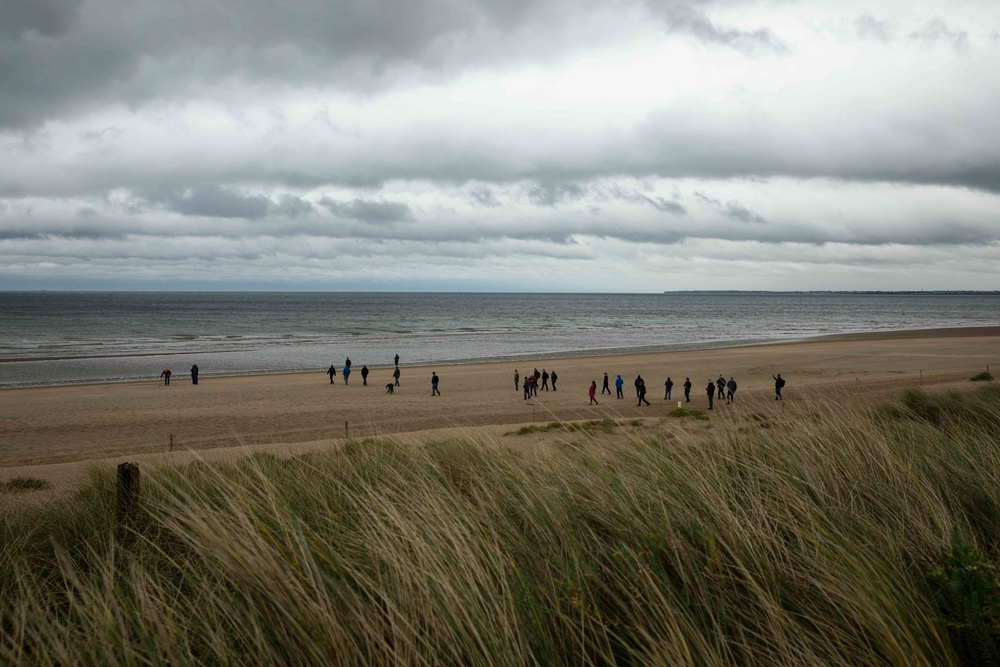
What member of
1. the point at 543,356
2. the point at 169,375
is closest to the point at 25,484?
the point at 169,375

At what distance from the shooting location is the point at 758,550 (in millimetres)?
3152

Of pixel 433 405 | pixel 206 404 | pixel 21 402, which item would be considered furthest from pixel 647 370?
pixel 21 402

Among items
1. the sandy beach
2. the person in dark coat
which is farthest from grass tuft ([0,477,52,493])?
the person in dark coat

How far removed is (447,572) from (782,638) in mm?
1452

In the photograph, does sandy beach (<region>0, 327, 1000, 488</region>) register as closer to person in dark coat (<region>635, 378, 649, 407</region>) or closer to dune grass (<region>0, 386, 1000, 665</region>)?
person in dark coat (<region>635, 378, 649, 407</region>)

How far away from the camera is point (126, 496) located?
4.71m

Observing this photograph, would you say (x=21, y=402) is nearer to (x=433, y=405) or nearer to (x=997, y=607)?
(x=433, y=405)

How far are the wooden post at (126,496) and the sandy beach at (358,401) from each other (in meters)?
6.08

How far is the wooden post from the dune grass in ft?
0.31

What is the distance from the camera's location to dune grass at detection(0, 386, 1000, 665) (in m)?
2.57

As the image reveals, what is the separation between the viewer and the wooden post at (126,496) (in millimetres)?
4637

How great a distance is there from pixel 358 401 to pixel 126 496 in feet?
75.4

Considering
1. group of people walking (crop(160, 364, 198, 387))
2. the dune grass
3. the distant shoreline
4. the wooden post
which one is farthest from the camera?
the distant shoreline

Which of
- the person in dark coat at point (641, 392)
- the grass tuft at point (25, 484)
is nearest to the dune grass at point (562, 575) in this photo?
the grass tuft at point (25, 484)
